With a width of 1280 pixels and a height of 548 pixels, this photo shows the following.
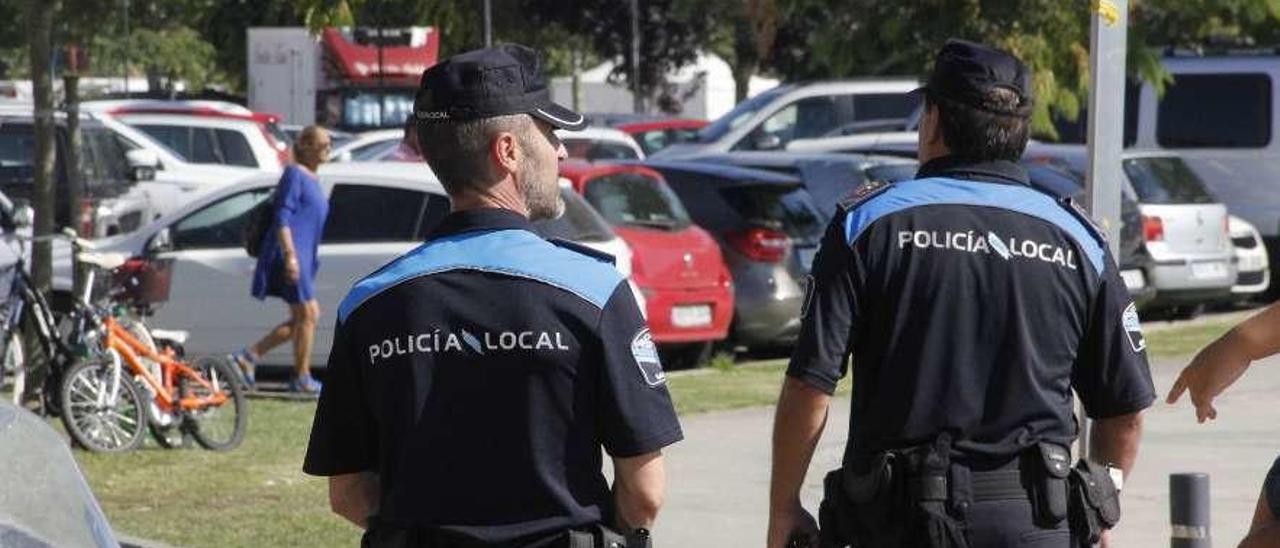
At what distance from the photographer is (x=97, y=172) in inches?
800

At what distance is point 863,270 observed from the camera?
4691 millimetres

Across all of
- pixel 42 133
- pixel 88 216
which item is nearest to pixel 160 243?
pixel 42 133

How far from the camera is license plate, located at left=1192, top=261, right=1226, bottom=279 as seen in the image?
19.3 m

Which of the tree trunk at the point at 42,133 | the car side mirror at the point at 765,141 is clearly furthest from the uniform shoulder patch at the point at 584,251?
the car side mirror at the point at 765,141

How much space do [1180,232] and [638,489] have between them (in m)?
16.0

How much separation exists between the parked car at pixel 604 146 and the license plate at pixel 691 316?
320 inches

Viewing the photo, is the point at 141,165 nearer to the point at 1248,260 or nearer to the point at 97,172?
the point at 97,172

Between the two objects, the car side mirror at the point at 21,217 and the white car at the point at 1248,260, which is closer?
the car side mirror at the point at 21,217

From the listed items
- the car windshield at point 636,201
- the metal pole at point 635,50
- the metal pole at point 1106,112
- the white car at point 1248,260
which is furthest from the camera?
the metal pole at point 635,50

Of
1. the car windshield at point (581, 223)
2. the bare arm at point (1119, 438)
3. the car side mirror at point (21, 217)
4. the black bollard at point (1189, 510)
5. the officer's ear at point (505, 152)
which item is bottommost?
the car windshield at point (581, 223)

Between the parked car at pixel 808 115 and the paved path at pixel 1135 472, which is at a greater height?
the parked car at pixel 808 115

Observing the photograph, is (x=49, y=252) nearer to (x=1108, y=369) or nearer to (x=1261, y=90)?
(x=1108, y=369)

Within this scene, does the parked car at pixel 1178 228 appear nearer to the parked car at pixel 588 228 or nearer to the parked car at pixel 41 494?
the parked car at pixel 588 228

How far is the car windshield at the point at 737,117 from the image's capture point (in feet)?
81.6
